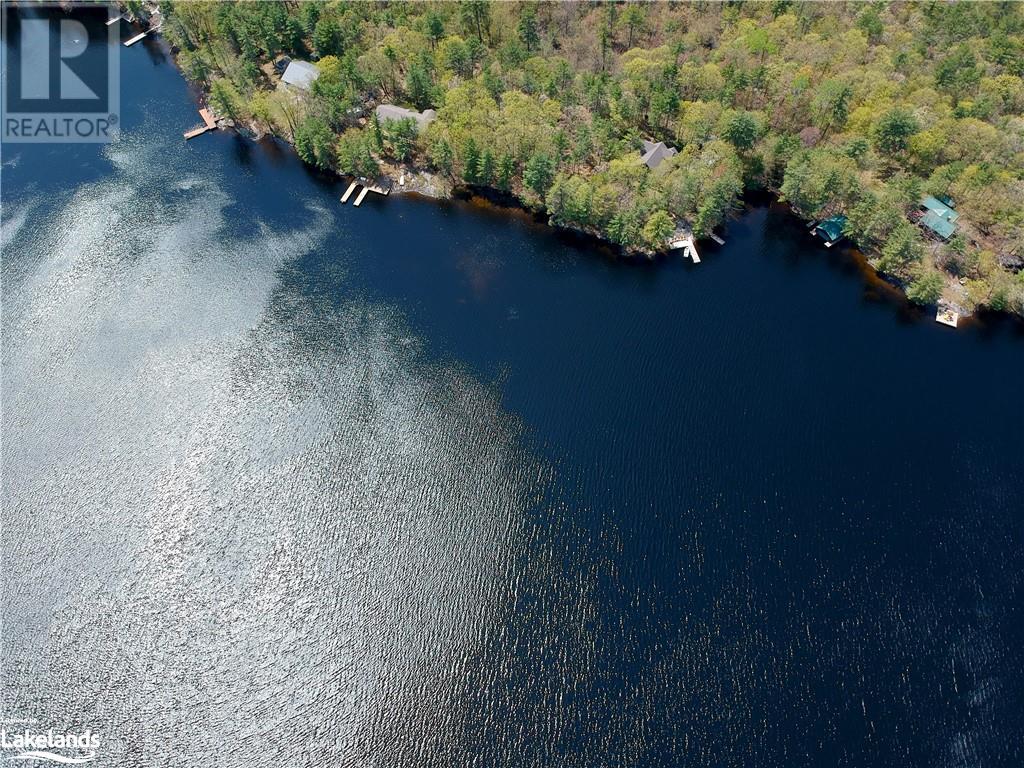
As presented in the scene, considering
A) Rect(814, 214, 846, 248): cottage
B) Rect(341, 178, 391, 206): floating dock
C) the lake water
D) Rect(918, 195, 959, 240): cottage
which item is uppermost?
Rect(918, 195, 959, 240): cottage

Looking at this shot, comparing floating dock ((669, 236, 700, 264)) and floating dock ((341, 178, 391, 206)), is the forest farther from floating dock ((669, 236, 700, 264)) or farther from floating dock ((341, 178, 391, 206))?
floating dock ((341, 178, 391, 206))

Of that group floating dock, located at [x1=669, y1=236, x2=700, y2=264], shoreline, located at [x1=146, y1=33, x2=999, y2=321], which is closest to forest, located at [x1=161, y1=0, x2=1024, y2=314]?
shoreline, located at [x1=146, y1=33, x2=999, y2=321]

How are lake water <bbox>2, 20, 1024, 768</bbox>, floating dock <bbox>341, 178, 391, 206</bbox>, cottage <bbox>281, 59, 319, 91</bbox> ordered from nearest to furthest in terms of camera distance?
lake water <bbox>2, 20, 1024, 768</bbox> < floating dock <bbox>341, 178, 391, 206</bbox> < cottage <bbox>281, 59, 319, 91</bbox>

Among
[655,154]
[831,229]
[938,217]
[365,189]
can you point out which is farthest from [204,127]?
[938,217]

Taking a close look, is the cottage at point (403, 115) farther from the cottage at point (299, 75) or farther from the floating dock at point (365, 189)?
the cottage at point (299, 75)

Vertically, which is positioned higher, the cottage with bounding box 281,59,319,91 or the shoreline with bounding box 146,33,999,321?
the cottage with bounding box 281,59,319,91

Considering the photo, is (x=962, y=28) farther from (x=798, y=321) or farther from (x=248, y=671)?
(x=248, y=671)

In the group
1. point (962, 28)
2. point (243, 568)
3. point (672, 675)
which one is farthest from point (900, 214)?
point (243, 568)
